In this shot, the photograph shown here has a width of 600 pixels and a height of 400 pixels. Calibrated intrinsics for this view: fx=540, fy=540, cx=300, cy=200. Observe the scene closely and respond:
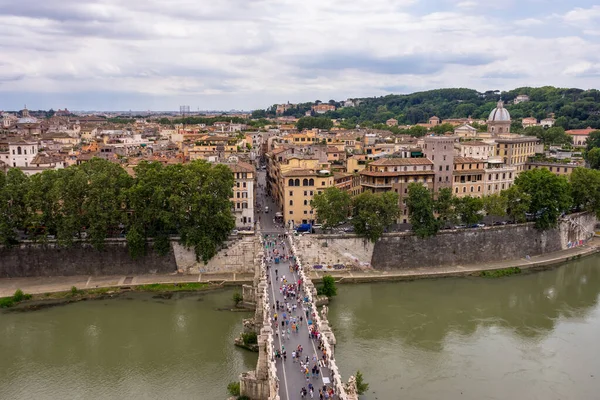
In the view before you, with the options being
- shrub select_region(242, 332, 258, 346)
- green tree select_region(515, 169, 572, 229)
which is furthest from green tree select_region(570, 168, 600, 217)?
shrub select_region(242, 332, 258, 346)

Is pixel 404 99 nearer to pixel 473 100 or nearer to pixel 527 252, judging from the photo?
pixel 473 100

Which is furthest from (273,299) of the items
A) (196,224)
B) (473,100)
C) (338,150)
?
(473,100)

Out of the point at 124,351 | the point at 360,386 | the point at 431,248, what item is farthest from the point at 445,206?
the point at 124,351

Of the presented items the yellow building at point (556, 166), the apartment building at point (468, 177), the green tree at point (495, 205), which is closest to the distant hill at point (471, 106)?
the yellow building at point (556, 166)

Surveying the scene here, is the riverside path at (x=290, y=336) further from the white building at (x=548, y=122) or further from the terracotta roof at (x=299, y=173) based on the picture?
the white building at (x=548, y=122)

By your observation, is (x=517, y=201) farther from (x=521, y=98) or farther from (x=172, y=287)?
(x=521, y=98)
